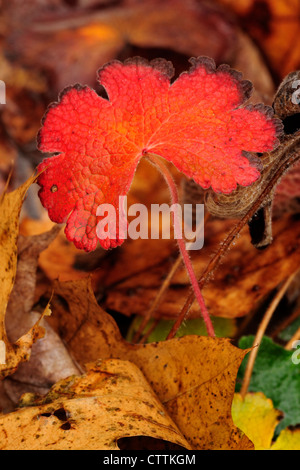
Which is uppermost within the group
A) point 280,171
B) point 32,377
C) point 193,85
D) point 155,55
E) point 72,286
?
point 155,55

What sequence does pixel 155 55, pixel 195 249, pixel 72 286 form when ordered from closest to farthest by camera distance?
pixel 72 286 → pixel 195 249 → pixel 155 55

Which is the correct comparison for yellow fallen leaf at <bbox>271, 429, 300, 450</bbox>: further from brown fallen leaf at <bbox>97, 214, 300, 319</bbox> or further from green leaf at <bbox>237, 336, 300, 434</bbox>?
brown fallen leaf at <bbox>97, 214, 300, 319</bbox>

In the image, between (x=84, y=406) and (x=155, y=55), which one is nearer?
(x=84, y=406)

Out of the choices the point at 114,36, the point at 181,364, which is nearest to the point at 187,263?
the point at 181,364

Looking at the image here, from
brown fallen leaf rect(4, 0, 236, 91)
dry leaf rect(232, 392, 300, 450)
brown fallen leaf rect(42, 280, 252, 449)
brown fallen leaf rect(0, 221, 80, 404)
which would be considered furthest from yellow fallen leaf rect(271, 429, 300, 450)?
brown fallen leaf rect(4, 0, 236, 91)

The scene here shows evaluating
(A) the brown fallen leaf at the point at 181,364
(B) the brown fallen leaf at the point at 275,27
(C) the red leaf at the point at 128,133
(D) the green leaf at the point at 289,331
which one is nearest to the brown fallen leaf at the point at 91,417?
(A) the brown fallen leaf at the point at 181,364
